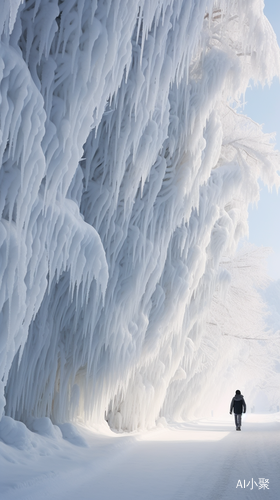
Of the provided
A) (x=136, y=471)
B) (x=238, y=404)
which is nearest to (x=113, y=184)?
(x=136, y=471)

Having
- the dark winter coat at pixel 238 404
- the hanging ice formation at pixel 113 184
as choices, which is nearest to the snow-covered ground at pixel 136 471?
the hanging ice formation at pixel 113 184

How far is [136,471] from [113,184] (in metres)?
4.16

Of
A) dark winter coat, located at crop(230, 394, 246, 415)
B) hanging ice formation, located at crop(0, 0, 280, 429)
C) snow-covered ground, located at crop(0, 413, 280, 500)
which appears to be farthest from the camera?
dark winter coat, located at crop(230, 394, 246, 415)

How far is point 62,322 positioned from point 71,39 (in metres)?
4.72

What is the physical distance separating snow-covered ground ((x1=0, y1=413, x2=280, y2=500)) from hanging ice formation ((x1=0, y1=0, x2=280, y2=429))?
3.13 feet

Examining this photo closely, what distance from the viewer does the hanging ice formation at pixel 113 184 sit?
5133 mm

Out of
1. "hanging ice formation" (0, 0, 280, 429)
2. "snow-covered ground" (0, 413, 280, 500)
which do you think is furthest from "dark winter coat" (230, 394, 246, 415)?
"snow-covered ground" (0, 413, 280, 500)

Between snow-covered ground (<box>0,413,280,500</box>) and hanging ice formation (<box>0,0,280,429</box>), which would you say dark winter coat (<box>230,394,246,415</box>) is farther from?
snow-covered ground (<box>0,413,280,500</box>)

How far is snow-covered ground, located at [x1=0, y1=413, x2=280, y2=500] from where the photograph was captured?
14.0ft

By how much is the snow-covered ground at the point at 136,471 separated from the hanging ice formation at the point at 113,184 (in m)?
0.95

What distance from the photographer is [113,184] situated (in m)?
7.88

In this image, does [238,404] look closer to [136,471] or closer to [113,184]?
[113,184]

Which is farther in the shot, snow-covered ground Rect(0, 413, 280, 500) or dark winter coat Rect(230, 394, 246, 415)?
dark winter coat Rect(230, 394, 246, 415)

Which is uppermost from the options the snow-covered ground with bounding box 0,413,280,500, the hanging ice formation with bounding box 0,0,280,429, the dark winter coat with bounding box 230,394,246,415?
the hanging ice formation with bounding box 0,0,280,429
